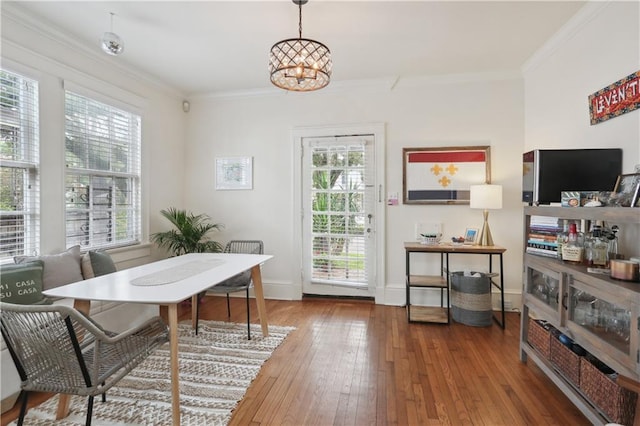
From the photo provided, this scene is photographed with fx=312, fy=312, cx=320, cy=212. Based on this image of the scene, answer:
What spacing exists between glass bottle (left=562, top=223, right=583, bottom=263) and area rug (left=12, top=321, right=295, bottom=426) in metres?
2.18

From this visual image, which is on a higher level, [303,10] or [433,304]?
[303,10]

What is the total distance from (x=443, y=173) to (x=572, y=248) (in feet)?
5.98

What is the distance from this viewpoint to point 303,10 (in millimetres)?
2336

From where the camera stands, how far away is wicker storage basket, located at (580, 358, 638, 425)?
1470mm

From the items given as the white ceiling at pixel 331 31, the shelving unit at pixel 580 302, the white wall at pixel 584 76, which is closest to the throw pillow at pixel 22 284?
the white ceiling at pixel 331 31

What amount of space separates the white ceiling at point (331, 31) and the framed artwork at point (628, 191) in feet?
4.77

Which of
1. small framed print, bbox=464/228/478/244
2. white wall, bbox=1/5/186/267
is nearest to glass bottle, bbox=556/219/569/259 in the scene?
small framed print, bbox=464/228/478/244

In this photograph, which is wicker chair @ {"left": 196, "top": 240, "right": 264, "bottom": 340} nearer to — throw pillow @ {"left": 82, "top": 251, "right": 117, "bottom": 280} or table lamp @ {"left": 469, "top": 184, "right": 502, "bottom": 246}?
throw pillow @ {"left": 82, "top": 251, "right": 117, "bottom": 280}

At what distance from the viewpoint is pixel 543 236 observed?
2172 millimetres

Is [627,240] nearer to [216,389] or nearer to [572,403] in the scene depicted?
[572,403]

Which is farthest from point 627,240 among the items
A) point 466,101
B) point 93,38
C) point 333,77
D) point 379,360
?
point 93,38

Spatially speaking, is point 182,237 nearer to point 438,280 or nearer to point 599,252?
point 438,280

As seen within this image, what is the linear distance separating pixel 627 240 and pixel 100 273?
387 cm

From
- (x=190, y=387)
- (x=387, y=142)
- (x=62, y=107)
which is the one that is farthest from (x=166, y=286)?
(x=387, y=142)
